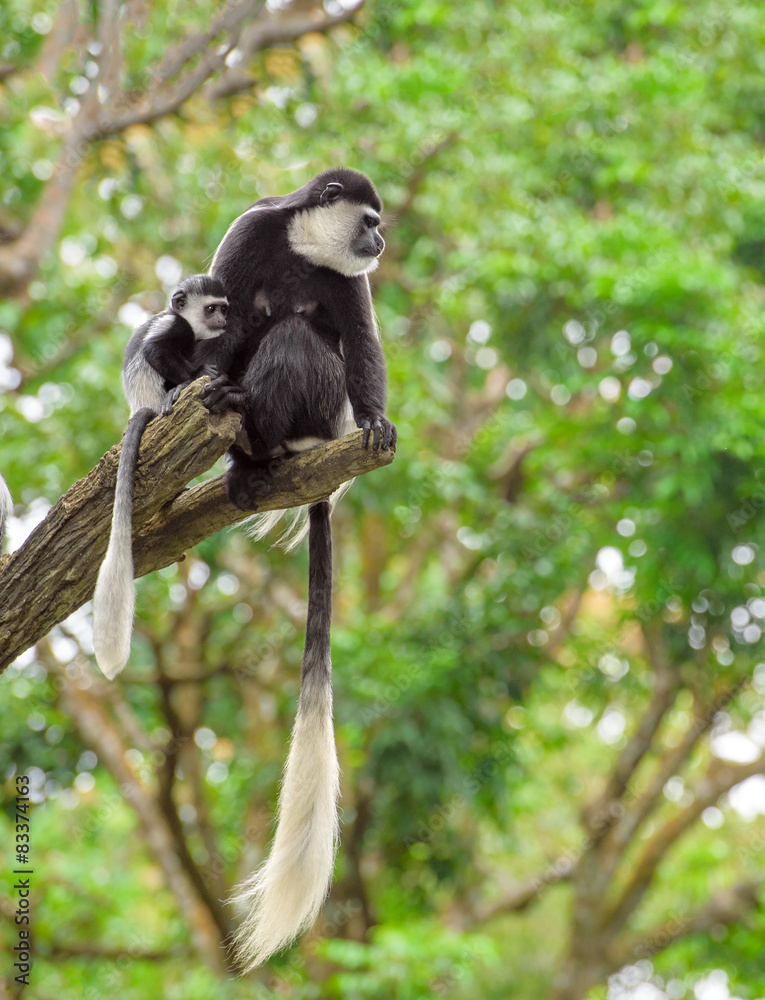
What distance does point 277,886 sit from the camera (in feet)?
7.37

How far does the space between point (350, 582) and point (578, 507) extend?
2127 millimetres

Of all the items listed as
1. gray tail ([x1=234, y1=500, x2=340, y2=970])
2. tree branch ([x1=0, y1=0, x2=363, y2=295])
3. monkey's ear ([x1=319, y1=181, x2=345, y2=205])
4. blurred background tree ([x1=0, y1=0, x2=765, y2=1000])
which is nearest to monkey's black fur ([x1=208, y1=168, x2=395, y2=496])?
monkey's ear ([x1=319, y1=181, x2=345, y2=205])

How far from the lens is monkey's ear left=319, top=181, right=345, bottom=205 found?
2.52m

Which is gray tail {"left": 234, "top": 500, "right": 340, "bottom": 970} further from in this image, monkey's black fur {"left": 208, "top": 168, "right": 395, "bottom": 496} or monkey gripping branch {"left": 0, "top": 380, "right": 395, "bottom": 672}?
monkey gripping branch {"left": 0, "top": 380, "right": 395, "bottom": 672}

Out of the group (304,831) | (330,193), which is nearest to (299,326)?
(330,193)

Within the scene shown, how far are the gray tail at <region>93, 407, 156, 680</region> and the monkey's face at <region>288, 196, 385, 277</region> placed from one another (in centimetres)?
76

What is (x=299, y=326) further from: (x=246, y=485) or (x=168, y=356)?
(x=246, y=485)

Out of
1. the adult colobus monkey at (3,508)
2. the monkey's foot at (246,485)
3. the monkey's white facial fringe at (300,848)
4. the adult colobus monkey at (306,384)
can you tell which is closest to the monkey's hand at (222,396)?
the adult colobus monkey at (306,384)

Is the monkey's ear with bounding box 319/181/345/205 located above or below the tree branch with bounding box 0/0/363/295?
above

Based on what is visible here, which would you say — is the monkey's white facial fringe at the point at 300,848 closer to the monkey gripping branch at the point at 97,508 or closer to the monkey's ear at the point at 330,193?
the monkey gripping branch at the point at 97,508

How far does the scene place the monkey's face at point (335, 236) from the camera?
2.49m

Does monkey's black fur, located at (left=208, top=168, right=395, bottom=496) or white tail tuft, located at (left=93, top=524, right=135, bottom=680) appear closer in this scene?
white tail tuft, located at (left=93, top=524, right=135, bottom=680)

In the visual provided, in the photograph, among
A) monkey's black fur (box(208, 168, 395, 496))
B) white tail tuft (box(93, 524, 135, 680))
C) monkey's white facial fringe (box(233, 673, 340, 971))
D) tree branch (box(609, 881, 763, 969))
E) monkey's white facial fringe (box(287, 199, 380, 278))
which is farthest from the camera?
tree branch (box(609, 881, 763, 969))

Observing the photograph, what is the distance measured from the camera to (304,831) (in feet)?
7.54
